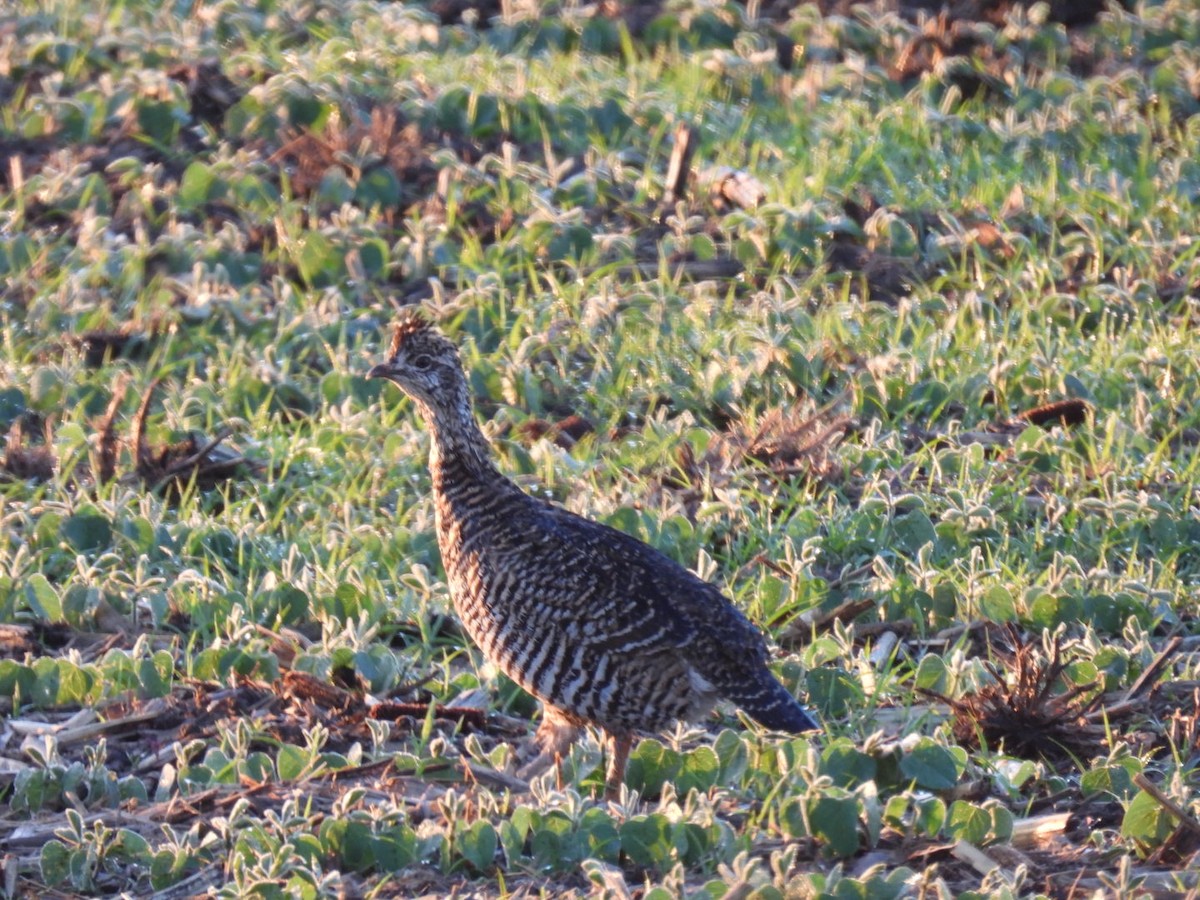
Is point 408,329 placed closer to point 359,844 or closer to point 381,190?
point 359,844

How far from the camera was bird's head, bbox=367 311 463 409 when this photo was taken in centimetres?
599

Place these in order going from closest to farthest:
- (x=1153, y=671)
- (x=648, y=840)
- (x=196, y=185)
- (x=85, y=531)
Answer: (x=648, y=840) → (x=1153, y=671) → (x=85, y=531) → (x=196, y=185)

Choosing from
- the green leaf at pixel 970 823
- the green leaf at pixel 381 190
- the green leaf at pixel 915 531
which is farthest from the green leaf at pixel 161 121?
the green leaf at pixel 970 823

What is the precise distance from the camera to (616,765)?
5.30 metres

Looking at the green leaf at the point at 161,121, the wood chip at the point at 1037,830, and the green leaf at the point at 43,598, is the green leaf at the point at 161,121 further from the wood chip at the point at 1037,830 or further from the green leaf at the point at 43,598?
the wood chip at the point at 1037,830

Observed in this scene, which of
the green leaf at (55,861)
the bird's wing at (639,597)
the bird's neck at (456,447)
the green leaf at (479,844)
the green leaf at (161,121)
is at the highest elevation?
the green leaf at (161,121)

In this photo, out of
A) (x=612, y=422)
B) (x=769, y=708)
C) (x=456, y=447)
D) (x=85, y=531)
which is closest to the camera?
(x=769, y=708)

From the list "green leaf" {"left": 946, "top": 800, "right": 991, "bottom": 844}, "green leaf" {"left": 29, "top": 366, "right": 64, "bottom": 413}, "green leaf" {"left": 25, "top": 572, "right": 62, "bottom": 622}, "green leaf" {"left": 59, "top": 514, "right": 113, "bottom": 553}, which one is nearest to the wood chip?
"green leaf" {"left": 946, "top": 800, "right": 991, "bottom": 844}

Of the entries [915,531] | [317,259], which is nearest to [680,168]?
[317,259]

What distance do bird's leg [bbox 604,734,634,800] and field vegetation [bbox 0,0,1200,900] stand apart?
2.3 inches

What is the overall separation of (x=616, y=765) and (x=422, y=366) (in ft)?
4.95

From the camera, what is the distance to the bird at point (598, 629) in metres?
5.25

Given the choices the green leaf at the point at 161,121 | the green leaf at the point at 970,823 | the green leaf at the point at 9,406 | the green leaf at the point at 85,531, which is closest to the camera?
the green leaf at the point at 970,823

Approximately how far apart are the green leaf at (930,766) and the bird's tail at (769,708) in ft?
0.95
